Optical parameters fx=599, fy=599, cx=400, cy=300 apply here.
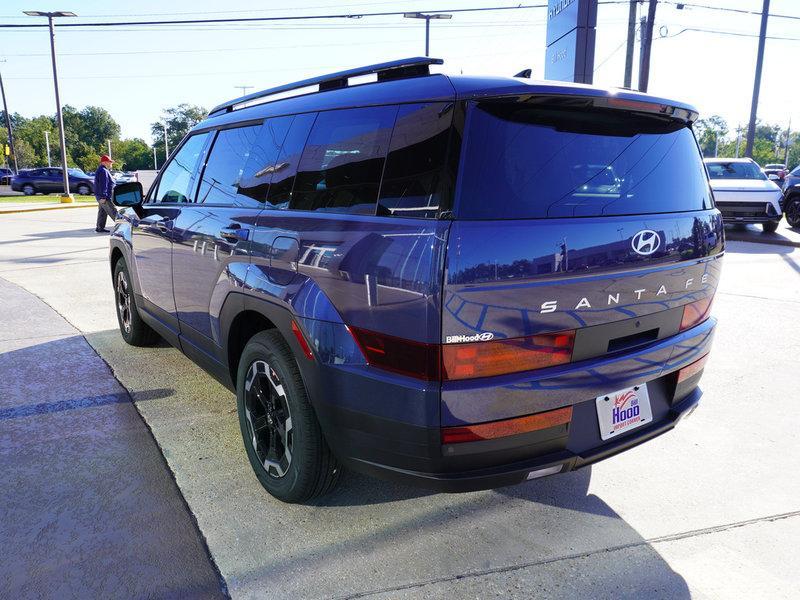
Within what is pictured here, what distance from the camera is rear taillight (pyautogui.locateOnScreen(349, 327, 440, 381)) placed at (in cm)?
198

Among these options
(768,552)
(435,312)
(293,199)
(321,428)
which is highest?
(293,199)

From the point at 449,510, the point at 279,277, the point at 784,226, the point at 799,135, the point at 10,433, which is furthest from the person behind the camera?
the point at 799,135

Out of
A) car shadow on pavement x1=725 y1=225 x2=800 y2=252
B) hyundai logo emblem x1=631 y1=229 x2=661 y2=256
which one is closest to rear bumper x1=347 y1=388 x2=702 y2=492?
hyundai logo emblem x1=631 y1=229 x2=661 y2=256

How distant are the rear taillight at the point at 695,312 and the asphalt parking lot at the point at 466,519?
0.86 meters

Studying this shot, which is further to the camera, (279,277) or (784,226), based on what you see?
(784,226)

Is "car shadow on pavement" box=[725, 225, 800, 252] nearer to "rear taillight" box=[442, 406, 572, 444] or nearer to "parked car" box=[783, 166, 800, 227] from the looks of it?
"parked car" box=[783, 166, 800, 227]

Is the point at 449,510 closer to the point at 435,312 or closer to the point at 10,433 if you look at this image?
the point at 435,312

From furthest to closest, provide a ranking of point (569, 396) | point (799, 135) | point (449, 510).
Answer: point (799, 135)
point (449, 510)
point (569, 396)

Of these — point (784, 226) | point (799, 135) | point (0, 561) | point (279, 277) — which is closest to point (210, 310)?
point (279, 277)

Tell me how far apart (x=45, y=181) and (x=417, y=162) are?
38162mm

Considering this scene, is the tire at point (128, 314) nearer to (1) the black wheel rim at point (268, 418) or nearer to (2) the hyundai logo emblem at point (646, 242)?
(1) the black wheel rim at point (268, 418)

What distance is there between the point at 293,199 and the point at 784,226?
55.1ft

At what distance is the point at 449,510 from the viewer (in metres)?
2.77

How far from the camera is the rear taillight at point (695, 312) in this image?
2.65m
